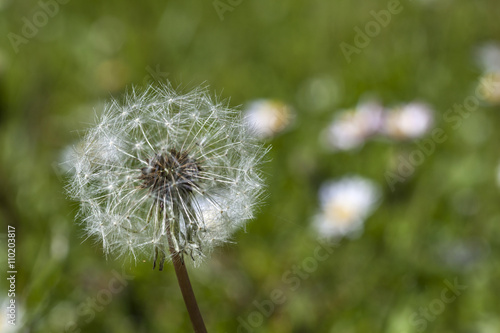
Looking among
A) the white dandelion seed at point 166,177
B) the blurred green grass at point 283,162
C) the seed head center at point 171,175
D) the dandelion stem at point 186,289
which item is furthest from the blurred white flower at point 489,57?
the dandelion stem at point 186,289

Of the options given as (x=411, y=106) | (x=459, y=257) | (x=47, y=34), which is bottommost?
(x=459, y=257)

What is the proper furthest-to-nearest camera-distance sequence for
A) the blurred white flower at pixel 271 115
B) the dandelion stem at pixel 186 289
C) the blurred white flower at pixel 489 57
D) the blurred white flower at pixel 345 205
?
the blurred white flower at pixel 489 57 → the blurred white flower at pixel 271 115 → the blurred white flower at pixel 345 205 → the dandelion stem at pixel 186 289

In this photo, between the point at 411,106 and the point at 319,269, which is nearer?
the point at 319,269

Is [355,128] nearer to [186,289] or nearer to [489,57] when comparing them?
[489,57]

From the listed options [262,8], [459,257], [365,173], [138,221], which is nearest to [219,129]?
[138,221]

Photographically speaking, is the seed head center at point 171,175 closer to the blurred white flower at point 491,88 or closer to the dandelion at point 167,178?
the dandelion at point 167,178

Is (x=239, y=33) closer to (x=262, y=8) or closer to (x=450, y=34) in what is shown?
(x=262, y=8)

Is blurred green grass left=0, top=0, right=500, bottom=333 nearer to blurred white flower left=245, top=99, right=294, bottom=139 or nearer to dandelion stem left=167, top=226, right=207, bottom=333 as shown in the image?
blurred white flower left=245, top=99, right=294, bottom=139

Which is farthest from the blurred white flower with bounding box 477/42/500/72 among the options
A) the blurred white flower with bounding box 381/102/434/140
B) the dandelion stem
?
the dandelion stem
